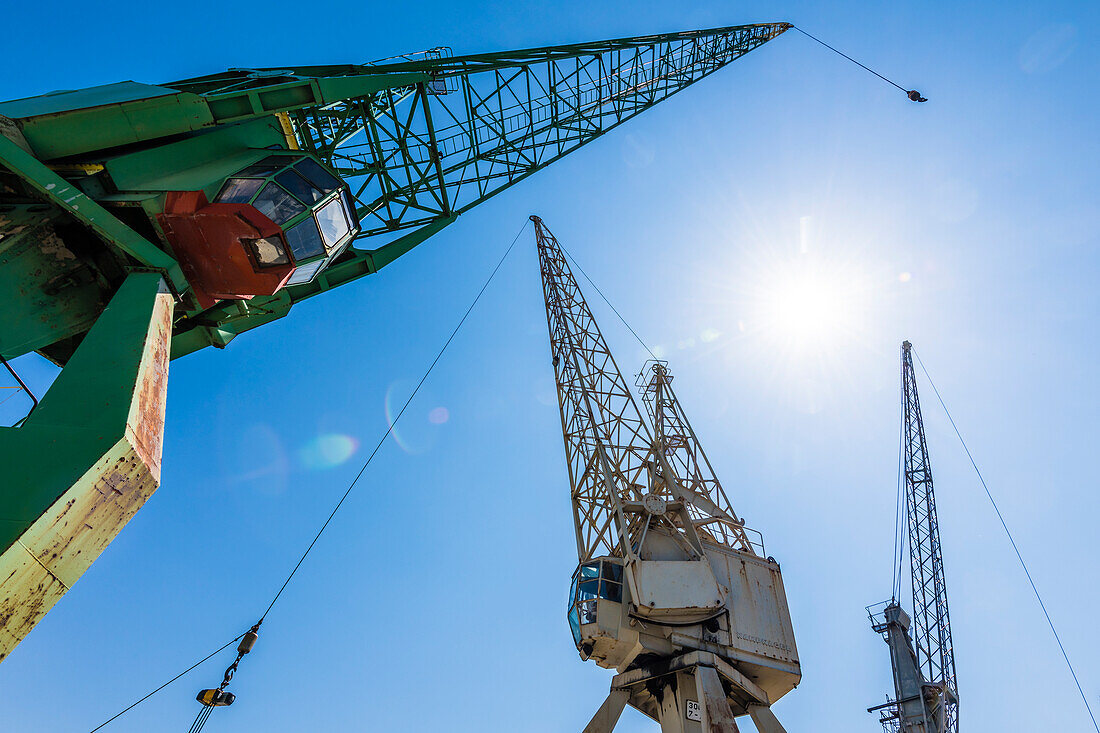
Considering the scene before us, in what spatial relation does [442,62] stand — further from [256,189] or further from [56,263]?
[56,263]

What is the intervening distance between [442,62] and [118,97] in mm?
8126

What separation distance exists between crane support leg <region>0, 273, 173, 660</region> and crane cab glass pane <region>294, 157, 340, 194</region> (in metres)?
5.01

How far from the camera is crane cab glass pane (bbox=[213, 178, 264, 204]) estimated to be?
993 centimetres

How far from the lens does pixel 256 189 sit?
10.3 m

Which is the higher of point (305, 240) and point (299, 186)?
point (299, 186)

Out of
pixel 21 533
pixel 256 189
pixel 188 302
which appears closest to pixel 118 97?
pixel 256 189

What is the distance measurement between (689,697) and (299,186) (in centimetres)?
1490

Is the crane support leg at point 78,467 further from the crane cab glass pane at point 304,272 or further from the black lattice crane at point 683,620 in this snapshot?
the black lattice crane at point 683,620

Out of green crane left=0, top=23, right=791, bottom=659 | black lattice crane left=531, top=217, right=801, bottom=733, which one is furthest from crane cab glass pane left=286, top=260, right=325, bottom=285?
black lattice crane left=531, top=217, right=801, bottom=733

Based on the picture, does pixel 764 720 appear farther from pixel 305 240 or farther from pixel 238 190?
pixel 238 190

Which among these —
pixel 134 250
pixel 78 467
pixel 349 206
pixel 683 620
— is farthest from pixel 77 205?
pixel 683 620

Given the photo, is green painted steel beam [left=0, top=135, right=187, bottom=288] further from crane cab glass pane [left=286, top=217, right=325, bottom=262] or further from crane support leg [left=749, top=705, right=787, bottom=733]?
crane support leg [left=749, top=705, right=787, bottom=733]

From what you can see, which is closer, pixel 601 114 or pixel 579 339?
pixel 601 114

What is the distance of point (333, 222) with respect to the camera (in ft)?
39.5
